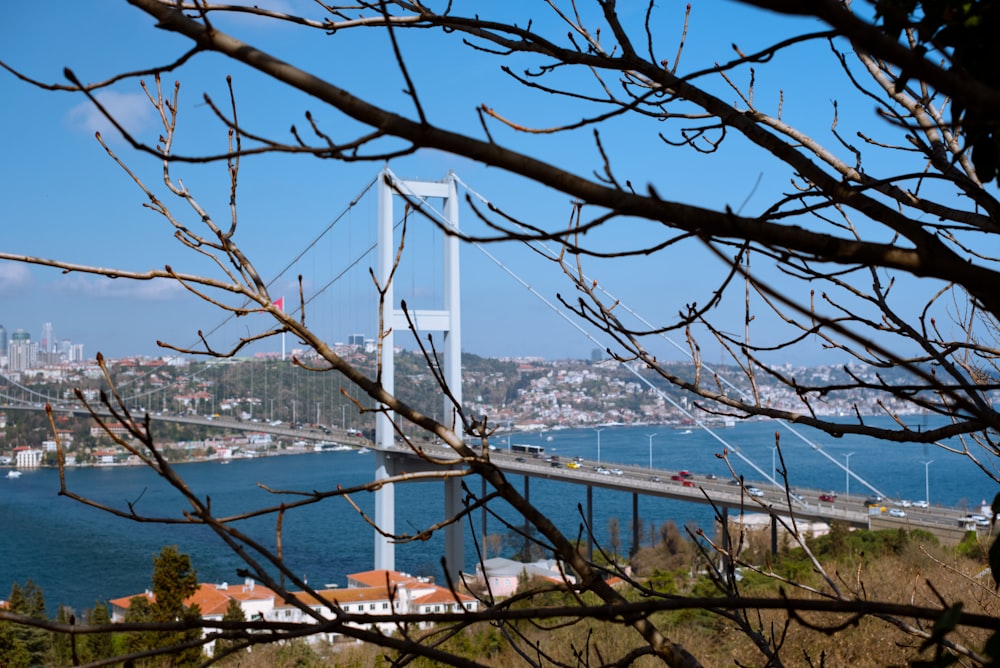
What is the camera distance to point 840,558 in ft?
24.2

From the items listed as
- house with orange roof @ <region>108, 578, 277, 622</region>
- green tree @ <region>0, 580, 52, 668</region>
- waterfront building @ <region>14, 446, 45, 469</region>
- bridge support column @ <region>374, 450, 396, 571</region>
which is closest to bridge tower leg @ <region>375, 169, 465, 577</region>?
bridge support column @ <region>374, 450, 396, 571</region>

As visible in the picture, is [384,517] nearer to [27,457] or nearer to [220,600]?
[220,600]

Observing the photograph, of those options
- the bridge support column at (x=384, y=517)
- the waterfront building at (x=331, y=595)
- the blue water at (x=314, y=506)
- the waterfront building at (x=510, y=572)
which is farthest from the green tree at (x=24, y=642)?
the waterfront building at (x=510, y=572)

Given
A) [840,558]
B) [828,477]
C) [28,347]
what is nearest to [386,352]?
[840,558]

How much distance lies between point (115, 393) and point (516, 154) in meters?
0.31

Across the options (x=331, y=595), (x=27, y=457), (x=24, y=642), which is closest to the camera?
(x=24, y=642)

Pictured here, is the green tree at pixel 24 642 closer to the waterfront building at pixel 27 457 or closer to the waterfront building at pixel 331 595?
the waterfront building at pixel 331 595

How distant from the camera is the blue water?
13.6m

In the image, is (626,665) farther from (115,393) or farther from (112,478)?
(112,478)

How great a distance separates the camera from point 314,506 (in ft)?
66.3

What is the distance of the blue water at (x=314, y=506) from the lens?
13.6 m

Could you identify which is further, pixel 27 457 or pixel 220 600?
pixel 27 457

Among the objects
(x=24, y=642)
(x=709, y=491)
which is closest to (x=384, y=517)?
(x=709, y=491)

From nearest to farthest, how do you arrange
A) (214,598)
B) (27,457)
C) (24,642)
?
1. (24,642)
2. (214,598)
3. (27,457)
